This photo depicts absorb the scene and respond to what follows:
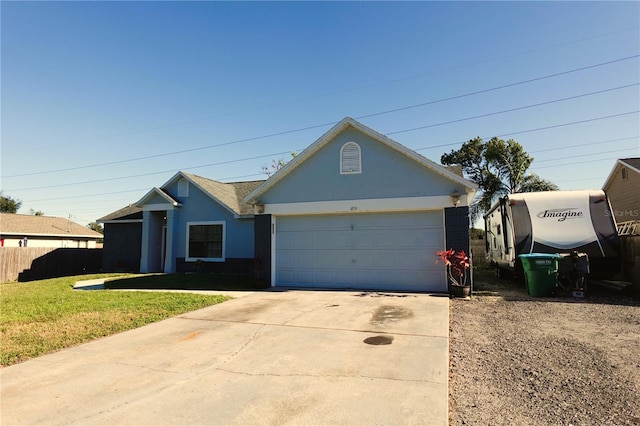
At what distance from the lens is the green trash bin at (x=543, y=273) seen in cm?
980

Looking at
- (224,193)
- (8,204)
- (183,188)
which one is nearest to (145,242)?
(183,188)

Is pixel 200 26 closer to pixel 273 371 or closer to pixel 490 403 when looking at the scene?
pixel 273 371

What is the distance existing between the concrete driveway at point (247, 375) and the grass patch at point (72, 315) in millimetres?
511

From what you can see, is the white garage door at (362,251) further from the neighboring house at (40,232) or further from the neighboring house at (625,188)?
the neighboring house at (40,232)

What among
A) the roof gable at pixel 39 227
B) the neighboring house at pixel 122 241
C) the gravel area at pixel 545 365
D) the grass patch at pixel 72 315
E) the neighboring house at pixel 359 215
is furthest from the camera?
the roof gable at pixel 39 227

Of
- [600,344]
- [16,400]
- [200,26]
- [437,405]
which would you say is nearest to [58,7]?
[200,26]

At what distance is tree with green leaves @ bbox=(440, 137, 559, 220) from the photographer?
28.2 m

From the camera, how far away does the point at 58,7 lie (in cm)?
1149

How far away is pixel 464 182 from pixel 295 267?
21.1 ft

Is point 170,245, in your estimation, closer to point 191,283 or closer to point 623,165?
point 191,283

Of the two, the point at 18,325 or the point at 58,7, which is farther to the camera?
the point at 58,7

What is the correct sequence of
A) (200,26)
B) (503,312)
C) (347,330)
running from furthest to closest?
(200,26) < (503,312) < (347,330)

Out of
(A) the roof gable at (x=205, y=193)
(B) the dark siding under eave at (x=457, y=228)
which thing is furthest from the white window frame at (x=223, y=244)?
(B) the dark siding under eave at (x=457, y=228)

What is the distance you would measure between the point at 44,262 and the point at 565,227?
2485 cm
